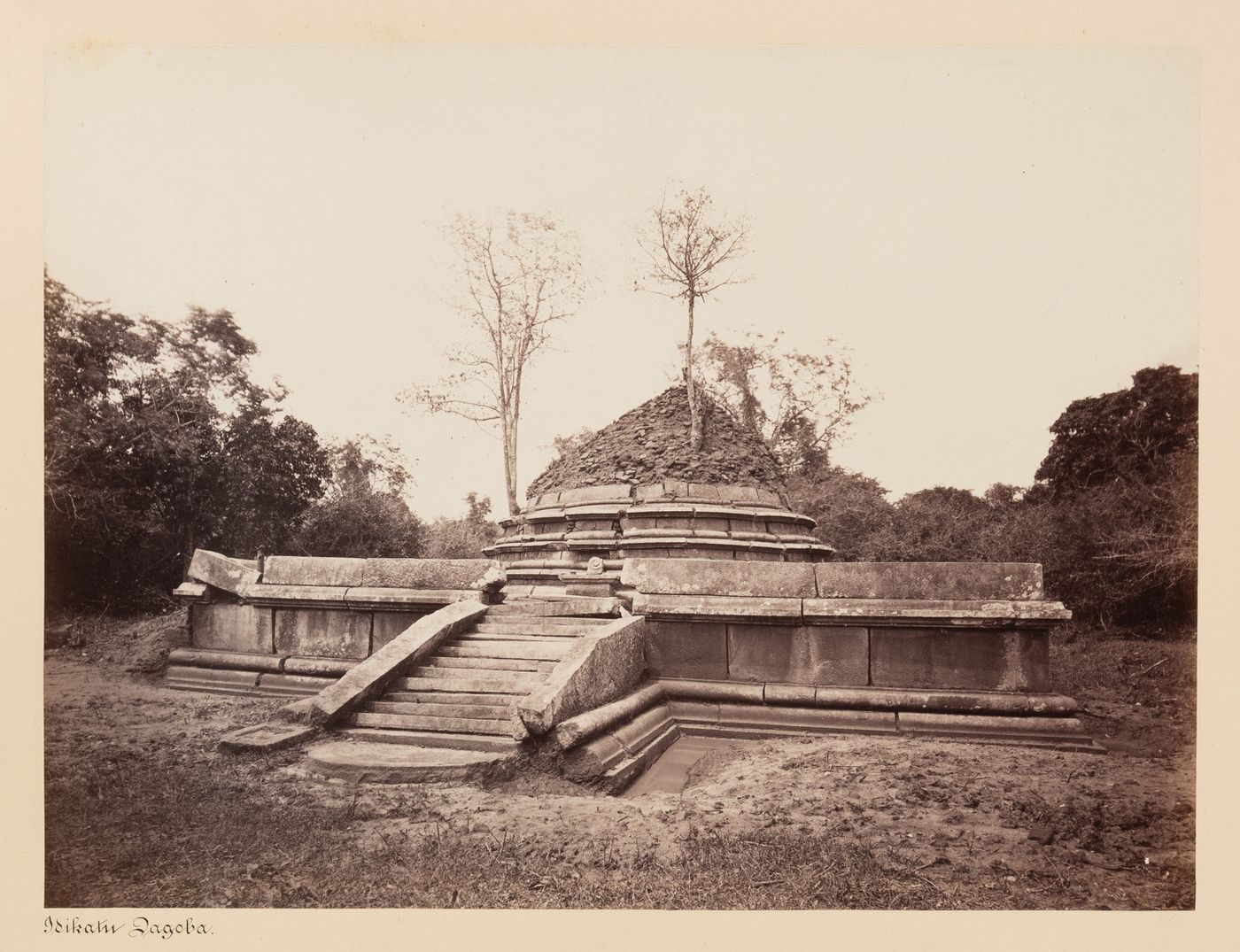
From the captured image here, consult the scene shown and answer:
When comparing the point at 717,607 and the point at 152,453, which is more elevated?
the point at 152,453

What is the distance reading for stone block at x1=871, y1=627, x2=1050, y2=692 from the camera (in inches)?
279

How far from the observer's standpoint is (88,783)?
4.95 metres

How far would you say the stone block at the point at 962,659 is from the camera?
7098 mm

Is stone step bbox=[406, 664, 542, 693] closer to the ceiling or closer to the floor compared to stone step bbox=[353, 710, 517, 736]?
closer to the ceiling

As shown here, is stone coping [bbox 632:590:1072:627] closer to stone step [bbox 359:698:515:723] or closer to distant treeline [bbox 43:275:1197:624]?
distant treeline [bbox 43:275:1197:624]

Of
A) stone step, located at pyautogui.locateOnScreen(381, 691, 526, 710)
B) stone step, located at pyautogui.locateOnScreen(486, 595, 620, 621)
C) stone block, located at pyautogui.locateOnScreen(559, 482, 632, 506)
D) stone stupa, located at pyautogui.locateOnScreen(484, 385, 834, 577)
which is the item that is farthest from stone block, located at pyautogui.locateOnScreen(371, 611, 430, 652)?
stone block, located at pyautogui.locateOnScreen(559, 482, 632, 506)

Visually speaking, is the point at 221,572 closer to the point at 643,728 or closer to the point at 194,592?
the point at 194,592

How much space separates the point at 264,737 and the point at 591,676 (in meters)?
2.55

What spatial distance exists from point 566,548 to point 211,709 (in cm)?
607

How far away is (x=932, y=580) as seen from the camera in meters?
7.32

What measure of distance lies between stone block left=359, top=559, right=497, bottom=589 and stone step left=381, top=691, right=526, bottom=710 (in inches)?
76.6

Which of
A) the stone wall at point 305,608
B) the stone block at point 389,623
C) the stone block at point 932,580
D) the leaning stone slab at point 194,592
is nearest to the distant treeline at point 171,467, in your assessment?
the leaning stone slab at point 194,592

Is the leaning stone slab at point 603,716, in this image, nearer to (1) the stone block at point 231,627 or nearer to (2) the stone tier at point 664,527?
(1) the stone block at point 231,627

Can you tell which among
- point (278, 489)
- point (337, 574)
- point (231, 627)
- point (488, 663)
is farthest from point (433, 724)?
point (278, 489)
